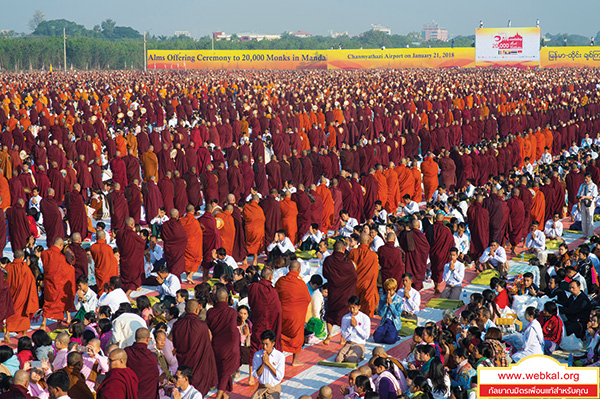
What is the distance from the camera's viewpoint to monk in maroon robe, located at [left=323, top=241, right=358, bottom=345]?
332 inches

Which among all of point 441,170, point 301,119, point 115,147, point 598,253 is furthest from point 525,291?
point 301,119

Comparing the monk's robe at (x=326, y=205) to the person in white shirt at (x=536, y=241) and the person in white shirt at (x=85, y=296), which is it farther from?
the person in white shirt at (x=85, y=296)

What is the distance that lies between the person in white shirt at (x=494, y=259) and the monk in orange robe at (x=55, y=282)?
19.1ft

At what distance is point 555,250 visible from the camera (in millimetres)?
11688

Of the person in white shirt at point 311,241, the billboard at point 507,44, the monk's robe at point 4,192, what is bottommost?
the person in white shirt at point 311,241

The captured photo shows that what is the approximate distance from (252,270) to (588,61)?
201 ft

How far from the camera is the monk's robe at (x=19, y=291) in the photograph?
27.4ft

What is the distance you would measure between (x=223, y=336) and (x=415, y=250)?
364cm

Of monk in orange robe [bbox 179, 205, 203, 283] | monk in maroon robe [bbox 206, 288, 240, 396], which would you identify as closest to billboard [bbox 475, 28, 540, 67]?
monk in orange robe [bbox 179, 205, 203, 283]

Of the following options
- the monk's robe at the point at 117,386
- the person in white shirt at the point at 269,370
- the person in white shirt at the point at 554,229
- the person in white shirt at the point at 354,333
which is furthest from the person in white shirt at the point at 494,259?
the monk's robe at the point at 117,386

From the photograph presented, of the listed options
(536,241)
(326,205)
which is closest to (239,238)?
(326,205)

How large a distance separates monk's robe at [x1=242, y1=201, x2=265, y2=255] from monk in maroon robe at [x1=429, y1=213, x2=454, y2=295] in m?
2.75

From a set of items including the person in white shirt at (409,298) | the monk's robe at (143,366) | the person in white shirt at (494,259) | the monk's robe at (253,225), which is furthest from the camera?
the monk's robe at (253,225)

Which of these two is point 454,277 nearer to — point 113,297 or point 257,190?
point 113,297
